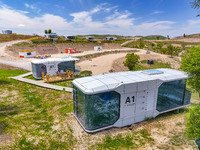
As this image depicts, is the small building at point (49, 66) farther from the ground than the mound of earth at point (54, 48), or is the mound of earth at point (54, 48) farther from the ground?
the mound of earth at point (54, 48)

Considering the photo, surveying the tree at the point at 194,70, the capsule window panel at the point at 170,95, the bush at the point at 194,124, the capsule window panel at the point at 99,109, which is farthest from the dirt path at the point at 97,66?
the bush at the point at 194,124

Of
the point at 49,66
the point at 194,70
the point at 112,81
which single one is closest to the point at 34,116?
the point at 112,81

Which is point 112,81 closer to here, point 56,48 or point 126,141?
point 126,141

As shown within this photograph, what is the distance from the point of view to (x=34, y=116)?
10.5 metres

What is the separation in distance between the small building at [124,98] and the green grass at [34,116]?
62.7 inches

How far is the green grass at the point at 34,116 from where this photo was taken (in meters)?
7.69

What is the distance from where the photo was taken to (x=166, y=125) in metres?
9.48

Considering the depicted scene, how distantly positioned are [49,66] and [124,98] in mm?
15117

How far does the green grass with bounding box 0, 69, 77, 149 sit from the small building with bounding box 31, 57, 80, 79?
3489 mm

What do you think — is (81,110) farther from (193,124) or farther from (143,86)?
(193,124)

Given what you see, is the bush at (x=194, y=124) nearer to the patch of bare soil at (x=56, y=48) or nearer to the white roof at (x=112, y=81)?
the white roof at (x=112, y=81)

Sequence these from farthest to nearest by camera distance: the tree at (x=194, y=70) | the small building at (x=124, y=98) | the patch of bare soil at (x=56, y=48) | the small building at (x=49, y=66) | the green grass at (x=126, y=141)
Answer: the patch of bare soil at (x=56, y=48) < the small building at (x=49, y=66) < the small building at (x=124, y=98) < the green grass at (x=126, y=141) < the tree at (x=194, y=70)

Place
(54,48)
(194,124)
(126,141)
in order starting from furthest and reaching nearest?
1. (54,48)
2. (126,141)
3. (194,124)

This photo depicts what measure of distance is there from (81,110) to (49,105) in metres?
4.86
